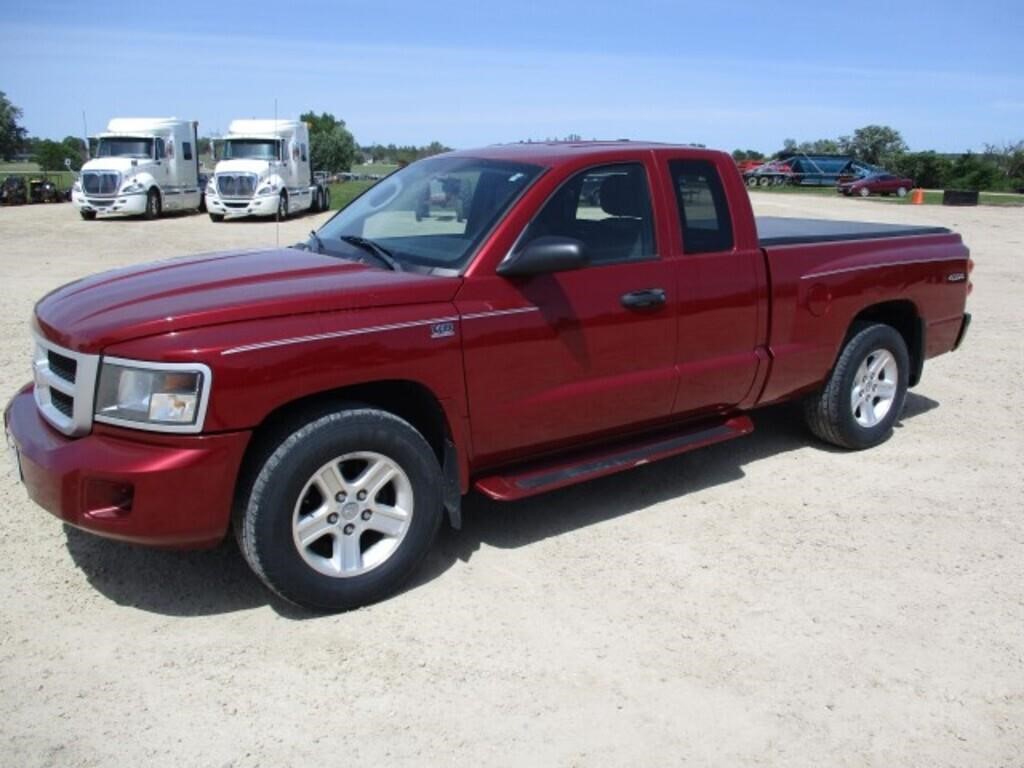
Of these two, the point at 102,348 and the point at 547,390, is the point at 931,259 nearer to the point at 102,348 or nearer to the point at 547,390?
the point at 547,390

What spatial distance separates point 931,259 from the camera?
5973 millimetres

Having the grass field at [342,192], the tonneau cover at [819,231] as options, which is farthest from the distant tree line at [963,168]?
the tonneau cover at [819,231]

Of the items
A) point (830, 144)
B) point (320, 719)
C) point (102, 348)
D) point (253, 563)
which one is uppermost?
point (830, 144)

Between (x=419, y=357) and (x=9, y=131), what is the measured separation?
81415 mm

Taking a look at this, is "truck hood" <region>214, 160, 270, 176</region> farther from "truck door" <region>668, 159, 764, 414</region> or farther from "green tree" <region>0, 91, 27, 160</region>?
"green tree" <region>0, 91, 27, 160</region>

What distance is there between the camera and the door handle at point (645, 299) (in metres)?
4.36

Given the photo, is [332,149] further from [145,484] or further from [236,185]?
[145,484]

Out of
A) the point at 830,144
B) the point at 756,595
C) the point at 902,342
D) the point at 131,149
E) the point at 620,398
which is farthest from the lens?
the point at 830,144

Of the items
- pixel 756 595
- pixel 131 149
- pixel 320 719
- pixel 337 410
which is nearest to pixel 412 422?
pixel 337 410

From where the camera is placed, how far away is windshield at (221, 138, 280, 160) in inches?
1014

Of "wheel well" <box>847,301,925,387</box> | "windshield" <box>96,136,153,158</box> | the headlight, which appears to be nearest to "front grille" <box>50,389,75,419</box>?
the headlight

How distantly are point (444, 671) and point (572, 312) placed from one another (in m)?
1.69

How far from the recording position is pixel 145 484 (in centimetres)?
328

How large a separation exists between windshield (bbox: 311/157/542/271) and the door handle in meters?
0.73
